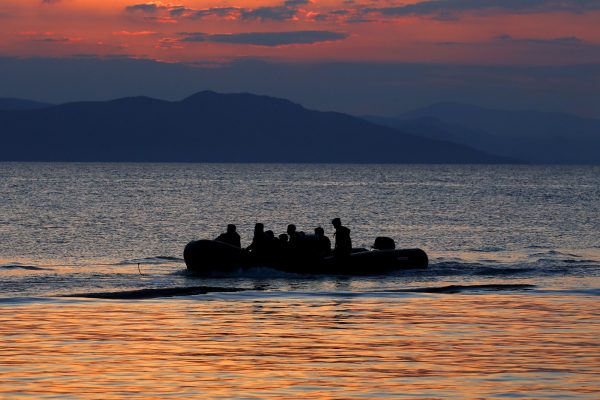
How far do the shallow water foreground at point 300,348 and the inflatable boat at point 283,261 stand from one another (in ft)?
22.2

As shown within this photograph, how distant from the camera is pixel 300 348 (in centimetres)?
1722

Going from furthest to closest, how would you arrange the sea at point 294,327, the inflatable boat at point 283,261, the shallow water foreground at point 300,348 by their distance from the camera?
the inflatable boat at point 283,261 < the sea at point 294,327 < the shallow water foreground at point 300,348

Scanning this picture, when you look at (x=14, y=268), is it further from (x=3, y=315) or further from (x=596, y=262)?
(x=596, y=262)

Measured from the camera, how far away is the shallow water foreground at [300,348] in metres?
14.1

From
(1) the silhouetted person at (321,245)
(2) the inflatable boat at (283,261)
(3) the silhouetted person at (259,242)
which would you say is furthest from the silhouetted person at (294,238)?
(3) the silhouetted person at (259,242)

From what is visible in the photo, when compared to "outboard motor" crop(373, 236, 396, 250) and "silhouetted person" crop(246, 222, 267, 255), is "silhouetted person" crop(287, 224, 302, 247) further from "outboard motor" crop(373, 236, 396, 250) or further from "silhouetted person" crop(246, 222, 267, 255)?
"outboard motor" crop(373, 236, 396, 250)

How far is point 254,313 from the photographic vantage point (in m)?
22.1

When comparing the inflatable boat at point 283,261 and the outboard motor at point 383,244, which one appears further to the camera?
the outboard motor at point 383,244

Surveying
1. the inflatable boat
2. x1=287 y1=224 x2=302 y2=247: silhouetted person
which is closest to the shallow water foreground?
the inflatable boat

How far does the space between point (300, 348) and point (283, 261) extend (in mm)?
14439

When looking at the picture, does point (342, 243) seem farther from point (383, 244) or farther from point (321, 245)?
point (383, 244)

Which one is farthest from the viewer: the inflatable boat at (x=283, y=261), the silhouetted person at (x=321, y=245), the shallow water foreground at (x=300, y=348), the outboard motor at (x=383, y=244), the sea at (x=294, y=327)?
the outboard motor at (x=383, y=244)

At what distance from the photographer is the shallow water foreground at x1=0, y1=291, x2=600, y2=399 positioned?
1407 centimetres

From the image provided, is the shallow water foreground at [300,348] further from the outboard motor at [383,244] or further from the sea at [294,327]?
the outboard motor at [383,244]
